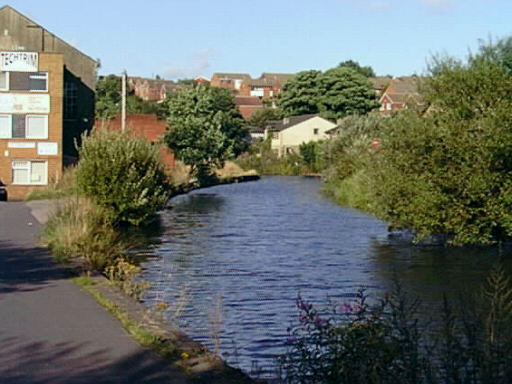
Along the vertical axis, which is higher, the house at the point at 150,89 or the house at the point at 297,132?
the house at the point at 150,89

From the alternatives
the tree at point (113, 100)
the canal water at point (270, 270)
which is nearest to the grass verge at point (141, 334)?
the canal water at point (270, 270)

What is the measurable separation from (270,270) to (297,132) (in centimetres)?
7718

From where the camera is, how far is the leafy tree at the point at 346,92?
10131 cm

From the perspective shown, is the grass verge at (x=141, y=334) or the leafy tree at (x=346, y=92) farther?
the leafy tree at (x=346, y=92)

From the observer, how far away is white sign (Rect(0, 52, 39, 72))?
5219 centimetres

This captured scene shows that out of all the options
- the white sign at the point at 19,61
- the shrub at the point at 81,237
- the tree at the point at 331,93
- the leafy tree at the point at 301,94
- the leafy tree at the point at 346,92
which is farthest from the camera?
the leafy tree at the point at 301,94

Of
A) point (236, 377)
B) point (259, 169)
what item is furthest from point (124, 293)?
point (259, 169)

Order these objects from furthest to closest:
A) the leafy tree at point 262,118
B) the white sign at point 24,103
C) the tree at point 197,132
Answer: the leafy tree at point 262,118 → the tree at point 197,132 → the white sign at point 24,103

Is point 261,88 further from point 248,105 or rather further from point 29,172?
point 29,172

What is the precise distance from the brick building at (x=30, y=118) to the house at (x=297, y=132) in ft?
148

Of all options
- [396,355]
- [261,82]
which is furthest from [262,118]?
[396,355]

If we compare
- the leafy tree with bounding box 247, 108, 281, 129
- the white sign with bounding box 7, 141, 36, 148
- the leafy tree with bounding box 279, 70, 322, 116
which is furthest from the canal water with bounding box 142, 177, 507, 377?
the leafy tree with bounding box 247, 108, 281, 129

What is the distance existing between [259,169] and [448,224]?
217ft

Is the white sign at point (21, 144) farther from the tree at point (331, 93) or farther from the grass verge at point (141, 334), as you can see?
the tree at point (331, 93)
